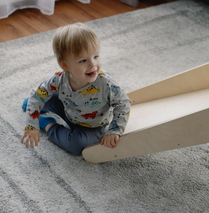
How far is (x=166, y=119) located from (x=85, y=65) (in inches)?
12.4

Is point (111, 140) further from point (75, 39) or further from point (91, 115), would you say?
point (75, 39)

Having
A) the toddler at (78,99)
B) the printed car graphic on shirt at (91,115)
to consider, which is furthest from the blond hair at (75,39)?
the printed car graphic on shirt at (91,115)

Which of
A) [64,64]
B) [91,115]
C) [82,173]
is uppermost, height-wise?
[64,64]

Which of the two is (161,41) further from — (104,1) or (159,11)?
(104,1)

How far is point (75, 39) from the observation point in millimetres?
855

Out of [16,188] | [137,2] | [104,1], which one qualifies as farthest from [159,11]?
[16,188]

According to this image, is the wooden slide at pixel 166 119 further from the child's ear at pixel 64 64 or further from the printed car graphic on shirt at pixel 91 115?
the child's ear at pixel 64 64

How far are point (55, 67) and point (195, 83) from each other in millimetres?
670

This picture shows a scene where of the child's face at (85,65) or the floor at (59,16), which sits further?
the floor at (59,16)

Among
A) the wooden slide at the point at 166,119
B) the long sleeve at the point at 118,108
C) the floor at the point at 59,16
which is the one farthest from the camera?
the floor at the point at 59,16

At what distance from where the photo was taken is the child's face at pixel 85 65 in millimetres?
883

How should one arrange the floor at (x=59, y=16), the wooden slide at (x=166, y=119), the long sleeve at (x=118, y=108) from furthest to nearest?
the floor at (x=59, y=16) → the long sleeve at (x=118, y=108) → the wooden slide at (x=166, y=119)

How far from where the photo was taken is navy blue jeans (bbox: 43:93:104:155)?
105 cm

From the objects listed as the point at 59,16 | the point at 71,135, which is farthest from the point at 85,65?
Answer: the point at 59,16
